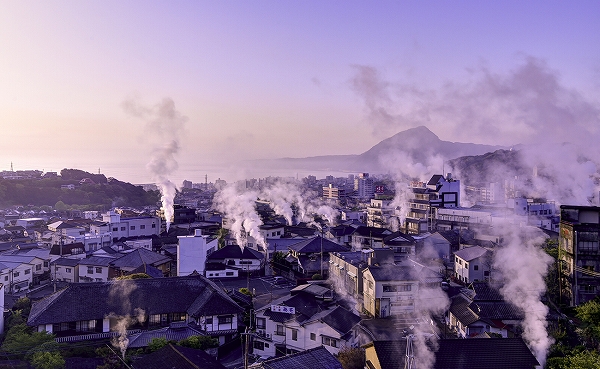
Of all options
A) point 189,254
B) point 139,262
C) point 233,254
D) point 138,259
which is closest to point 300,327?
point 189,254

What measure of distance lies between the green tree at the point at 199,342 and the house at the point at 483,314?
6.97 meters

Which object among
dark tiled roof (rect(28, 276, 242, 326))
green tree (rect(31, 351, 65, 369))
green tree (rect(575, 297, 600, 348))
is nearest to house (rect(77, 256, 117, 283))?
dark tiled roof (rect(28, 276, 242, 326))

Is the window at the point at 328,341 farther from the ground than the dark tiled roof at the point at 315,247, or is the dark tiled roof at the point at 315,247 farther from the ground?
the dark tiled roof at the point at 315,247

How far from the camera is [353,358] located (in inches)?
425

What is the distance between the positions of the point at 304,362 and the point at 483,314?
631cm

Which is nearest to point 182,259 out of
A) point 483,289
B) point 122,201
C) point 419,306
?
point 419,306

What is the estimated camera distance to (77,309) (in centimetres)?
1298

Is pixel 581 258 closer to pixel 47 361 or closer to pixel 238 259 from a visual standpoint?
pixel 238 259

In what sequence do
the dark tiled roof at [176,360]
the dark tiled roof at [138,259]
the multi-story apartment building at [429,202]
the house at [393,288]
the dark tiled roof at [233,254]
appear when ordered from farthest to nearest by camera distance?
1. the multi-story apartment building at [429,202]
2. the dark tiled roof at [233,254]
3. the dark tiled roof at [138,259]
4. the house at [393,288]
5. the dark tiled roof at [176,360]

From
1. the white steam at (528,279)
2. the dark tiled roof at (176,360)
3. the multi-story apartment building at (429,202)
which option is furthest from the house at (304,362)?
the multi-story apartment building at (429,202)

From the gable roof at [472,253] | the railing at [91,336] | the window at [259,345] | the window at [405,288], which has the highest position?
the gable roof at [472,253]

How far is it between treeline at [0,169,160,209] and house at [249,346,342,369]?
43.0m

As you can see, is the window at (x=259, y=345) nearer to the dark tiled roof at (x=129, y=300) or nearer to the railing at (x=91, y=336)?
the dark tiled roof at (x=129, y=300)

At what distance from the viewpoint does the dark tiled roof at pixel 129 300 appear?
507 inches
